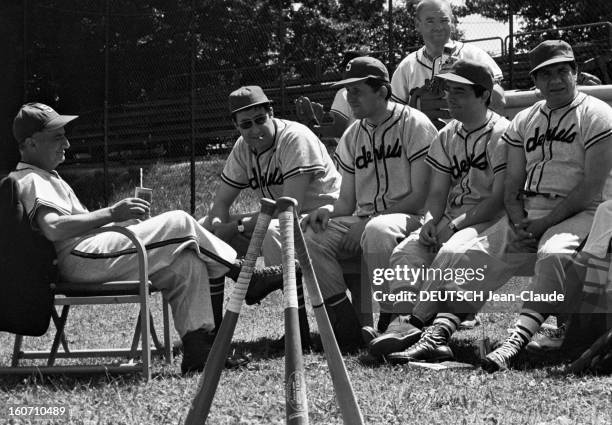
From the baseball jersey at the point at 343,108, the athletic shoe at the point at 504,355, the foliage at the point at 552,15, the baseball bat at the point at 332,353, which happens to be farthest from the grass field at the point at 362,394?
the foliage at the point at 552,15

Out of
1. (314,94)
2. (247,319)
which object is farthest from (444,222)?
(314,94)

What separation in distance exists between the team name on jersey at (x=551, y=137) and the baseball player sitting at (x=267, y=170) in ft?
4.61

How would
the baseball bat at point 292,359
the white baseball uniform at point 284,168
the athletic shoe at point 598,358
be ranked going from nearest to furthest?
the baseball bat at point 292,359, the athletic shoe at point 598,358, the white baseball uniform at point 284,168

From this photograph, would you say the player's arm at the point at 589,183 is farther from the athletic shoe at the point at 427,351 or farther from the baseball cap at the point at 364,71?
the baseball cap at the point at 364,71

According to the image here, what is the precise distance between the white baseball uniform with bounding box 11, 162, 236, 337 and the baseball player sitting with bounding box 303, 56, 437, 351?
2.85 ft

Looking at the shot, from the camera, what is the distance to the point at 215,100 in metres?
16.9

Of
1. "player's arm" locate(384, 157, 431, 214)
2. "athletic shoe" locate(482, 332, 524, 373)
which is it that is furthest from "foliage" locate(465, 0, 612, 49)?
"athletic shoe" locate(482, 332, 524, 373)

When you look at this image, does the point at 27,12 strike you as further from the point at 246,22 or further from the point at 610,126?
the point at 610,126

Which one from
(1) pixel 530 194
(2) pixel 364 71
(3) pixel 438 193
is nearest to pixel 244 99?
(2) pixel 364 71

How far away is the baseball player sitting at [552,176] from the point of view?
16.6 ft

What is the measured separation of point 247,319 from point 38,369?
225 cm

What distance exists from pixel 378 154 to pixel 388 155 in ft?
0.21

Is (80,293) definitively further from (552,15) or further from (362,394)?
(552,15)

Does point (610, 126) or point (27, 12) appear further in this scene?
point (27, 12)
